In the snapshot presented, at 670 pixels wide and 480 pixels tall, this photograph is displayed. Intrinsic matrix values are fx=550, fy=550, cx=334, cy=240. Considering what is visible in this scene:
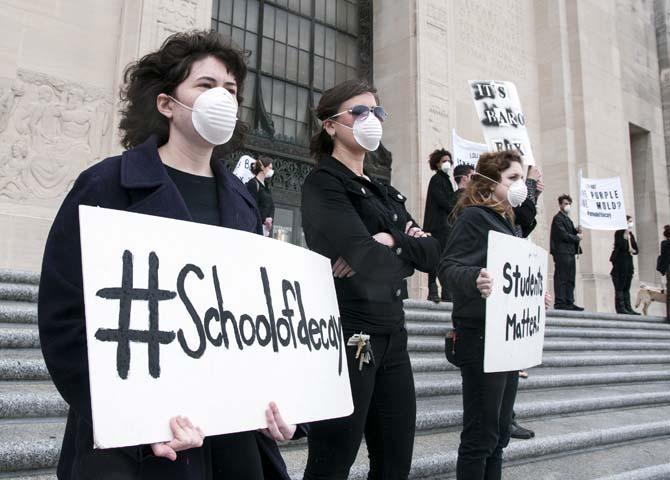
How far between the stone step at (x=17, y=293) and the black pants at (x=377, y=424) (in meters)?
3.67

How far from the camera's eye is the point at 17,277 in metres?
5.14

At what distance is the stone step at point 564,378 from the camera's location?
5.15 meters

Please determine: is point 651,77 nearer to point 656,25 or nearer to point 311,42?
point 656,25

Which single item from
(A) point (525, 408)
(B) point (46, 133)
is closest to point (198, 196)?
(A) point (525, 408)

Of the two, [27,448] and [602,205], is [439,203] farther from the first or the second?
[27,448]

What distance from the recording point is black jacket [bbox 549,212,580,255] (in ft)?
34.8

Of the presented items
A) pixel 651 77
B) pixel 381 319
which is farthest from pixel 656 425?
pixel 651 77

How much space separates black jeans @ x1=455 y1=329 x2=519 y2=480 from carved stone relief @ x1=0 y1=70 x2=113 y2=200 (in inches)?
274

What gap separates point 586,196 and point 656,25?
44.7ft

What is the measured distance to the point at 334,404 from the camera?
183 cm

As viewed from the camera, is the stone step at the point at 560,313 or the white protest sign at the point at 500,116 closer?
the white protest sign at the point at 500,116

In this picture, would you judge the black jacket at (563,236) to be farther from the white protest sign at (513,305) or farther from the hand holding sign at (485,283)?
the hand holding sign at (485,283)

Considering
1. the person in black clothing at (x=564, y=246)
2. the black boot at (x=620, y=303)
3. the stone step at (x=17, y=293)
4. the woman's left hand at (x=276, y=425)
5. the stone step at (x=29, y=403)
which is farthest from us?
the black boot at (x=620, y=303)

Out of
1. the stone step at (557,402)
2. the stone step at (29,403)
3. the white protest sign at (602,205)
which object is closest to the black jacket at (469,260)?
the stone step at (557,402)
